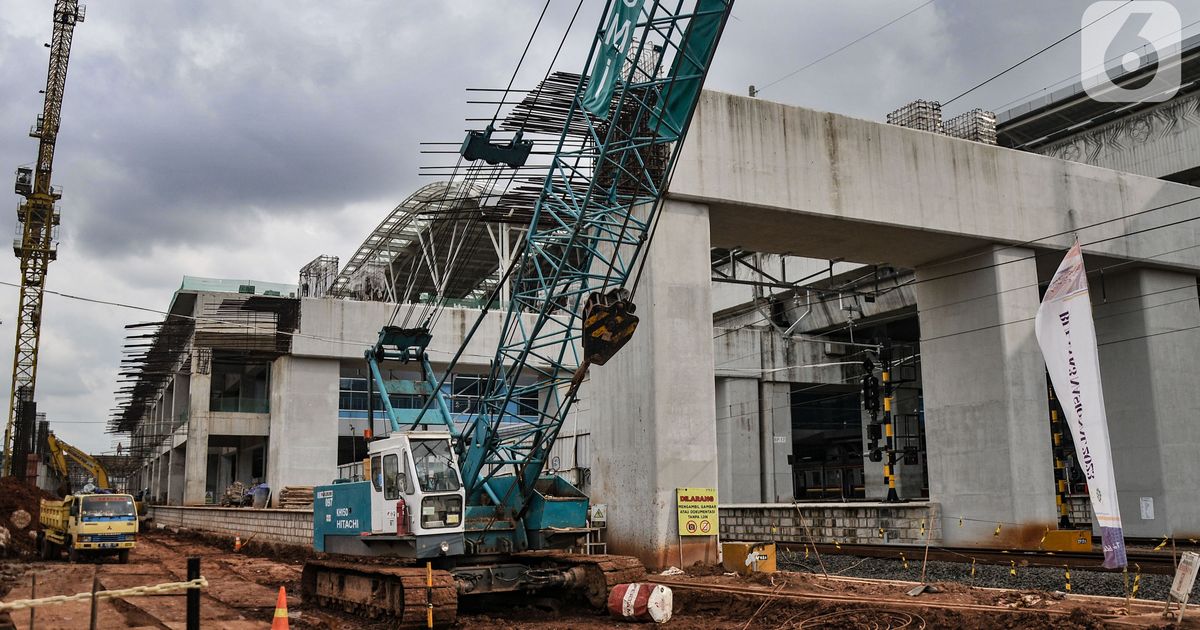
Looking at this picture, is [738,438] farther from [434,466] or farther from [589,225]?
[434,466]

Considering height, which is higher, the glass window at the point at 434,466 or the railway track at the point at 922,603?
the glass window at the point at 434,466

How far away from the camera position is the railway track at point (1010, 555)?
59.2ft

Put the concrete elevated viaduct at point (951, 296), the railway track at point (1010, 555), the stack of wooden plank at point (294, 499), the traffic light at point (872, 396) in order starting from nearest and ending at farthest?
the railway track at point (1010, 555)
the concrete elevated viaduct at point (951, 296)
the traffic light at point (872, 396)
the stack of wooden plank at point (294, 499)

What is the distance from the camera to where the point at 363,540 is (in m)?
15.7

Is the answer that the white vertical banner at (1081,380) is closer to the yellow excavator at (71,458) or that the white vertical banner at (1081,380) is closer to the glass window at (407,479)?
the glass window at (407,479)

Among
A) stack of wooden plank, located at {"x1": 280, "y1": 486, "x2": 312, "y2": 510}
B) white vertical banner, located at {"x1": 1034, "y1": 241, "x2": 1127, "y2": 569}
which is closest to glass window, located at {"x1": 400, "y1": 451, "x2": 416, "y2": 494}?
white vertical banner, located at {"x1": 1034, "y1": 241, "x2": 1127, "y2": 569}

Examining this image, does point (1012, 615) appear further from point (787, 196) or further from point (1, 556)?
point (1, 556)

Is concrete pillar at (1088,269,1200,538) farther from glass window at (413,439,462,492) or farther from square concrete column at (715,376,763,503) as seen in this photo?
glass window at (413,439,462,492)

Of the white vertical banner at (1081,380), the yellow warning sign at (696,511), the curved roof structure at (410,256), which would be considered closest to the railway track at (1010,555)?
the yellow warning sign at (696,511)

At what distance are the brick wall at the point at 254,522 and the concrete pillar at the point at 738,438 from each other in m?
15.3

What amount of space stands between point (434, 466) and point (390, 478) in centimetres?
75

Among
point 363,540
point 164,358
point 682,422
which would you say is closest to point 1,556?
point 164,358

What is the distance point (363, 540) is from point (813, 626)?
740 centimetres

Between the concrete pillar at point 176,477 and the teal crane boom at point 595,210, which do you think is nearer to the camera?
the teal crane boom at point 595,210
